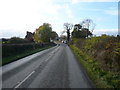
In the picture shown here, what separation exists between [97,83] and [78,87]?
1.34 meters

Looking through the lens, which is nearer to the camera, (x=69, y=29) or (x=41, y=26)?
(x=41, y=26)

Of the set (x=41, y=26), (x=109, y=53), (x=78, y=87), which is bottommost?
(x=78, y=87)

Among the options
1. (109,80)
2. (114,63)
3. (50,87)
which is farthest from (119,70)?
(50,87)

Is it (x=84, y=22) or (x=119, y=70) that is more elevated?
(x=84, y=22)

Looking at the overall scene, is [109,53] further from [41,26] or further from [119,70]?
[41,26]

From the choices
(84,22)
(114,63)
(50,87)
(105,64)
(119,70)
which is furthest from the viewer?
(84,22)

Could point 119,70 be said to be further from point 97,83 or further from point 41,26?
point 41,26

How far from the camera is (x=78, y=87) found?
970cm

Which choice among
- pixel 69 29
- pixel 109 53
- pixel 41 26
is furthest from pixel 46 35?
pixel 109 53

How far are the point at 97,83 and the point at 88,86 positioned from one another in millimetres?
841

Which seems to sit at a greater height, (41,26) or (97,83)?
(41,26)

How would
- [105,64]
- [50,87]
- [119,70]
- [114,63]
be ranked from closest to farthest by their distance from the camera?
[50,87] < [119,70] < [114,63] < [105,64]

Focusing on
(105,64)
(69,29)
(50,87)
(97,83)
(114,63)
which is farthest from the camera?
(69,29)

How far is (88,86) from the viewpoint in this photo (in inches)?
389
